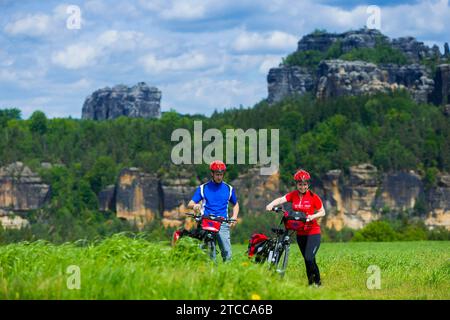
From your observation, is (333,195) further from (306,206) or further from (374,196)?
(306,206)

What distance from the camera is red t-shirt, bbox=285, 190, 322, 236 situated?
17.5 meters

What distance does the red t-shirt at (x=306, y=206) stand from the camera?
17.5m

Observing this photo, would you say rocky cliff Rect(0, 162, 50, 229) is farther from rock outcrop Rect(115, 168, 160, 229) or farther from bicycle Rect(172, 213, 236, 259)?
bicycle Rect(172, 213, 236, 259)

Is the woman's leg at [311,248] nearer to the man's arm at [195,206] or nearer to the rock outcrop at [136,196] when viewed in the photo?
the man's arm at [195,206]

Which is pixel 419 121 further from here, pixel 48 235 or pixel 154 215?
pixel 48 235

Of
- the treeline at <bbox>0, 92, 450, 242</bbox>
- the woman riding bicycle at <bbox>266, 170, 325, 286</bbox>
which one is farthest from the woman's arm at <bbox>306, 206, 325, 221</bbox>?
the treeline at <bbox>0, 92, 450, 242</bbox>

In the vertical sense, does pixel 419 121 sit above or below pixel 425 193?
above

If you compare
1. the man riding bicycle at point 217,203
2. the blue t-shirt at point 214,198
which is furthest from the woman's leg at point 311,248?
the blue t-shirt at point 214,198

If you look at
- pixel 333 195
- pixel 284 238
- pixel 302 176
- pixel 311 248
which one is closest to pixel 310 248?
pixel 311 248

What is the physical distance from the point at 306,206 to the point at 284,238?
61 cm

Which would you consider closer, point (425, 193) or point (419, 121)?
point (425, 193)
